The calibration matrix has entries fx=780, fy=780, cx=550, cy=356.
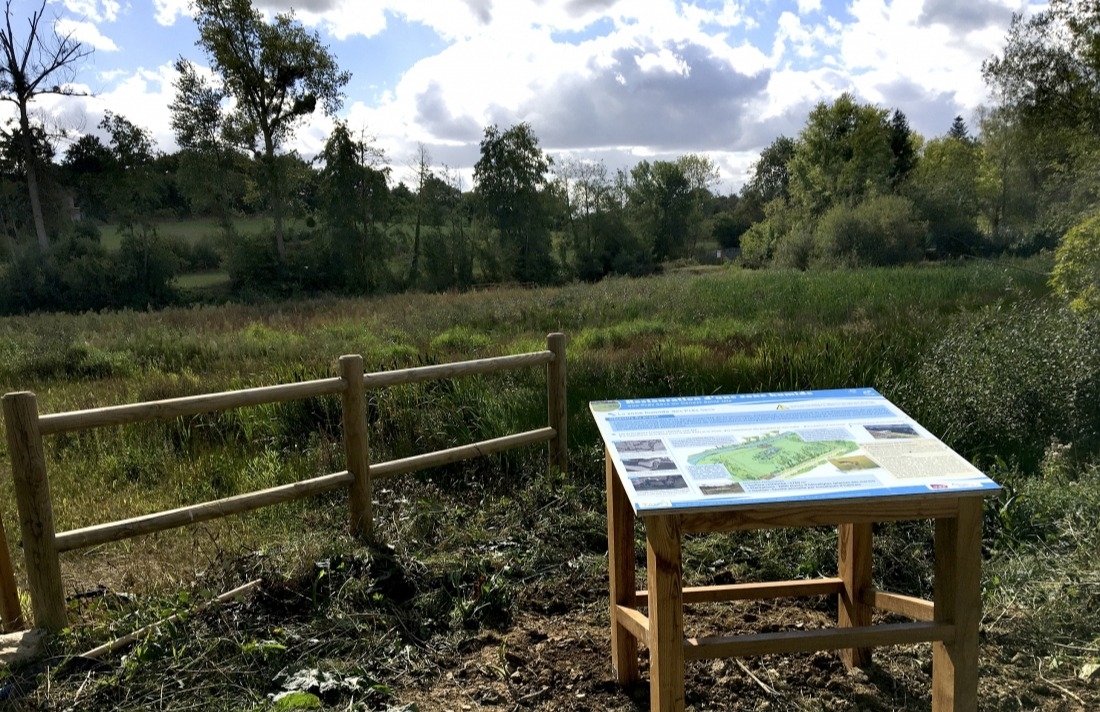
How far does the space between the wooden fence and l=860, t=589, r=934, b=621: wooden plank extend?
123 inches

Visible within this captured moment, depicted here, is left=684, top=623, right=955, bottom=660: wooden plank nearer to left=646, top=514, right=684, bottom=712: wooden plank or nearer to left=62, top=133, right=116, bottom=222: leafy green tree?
left=646, top=514, right=684, bottom=712: wooden plank

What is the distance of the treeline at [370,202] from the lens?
3284cm

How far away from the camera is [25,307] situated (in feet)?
104

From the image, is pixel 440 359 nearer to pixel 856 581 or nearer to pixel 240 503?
pixel 240 503

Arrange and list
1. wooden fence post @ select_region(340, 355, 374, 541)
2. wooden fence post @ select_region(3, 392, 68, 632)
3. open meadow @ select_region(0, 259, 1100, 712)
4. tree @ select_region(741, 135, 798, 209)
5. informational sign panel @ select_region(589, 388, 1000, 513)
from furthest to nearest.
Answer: tree @ select_region(741, 135, 798, 209) < wooden fence post @ select_region(340, 355, 374, 541) < wooden fence post @ select_region(3, 392, 68, 632) < open meadow @ select_region(0, 259, 1100, 712) < informational sign panel @ select_region(589, 388, 1000, 513)

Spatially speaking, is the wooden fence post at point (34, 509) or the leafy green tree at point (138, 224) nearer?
the wooden fence post at point (34, 509)

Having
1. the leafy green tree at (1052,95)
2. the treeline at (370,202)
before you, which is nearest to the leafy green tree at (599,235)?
the treeline at (370,202)

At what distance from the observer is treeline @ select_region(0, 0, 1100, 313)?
32.8 metres

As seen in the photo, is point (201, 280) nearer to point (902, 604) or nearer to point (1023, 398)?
point (1023, 398)

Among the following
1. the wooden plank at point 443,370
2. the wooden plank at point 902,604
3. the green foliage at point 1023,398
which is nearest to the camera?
the wooden plank at point 902,604

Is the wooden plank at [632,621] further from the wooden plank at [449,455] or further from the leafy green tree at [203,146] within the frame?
the leafy green tree at [203,146]

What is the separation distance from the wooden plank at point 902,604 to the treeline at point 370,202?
25.5m

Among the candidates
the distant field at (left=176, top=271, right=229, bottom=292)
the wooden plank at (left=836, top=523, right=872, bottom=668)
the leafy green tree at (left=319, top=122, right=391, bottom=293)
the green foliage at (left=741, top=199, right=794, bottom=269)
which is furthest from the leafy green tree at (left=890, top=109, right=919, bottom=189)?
the wooden plank at (left=836, top=523, right=872, bottom=668)

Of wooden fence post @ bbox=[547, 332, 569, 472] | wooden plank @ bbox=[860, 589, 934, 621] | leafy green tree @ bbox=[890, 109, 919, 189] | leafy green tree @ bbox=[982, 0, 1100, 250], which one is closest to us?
wooden plank @ bbox=[860, 589, 934, 621]
